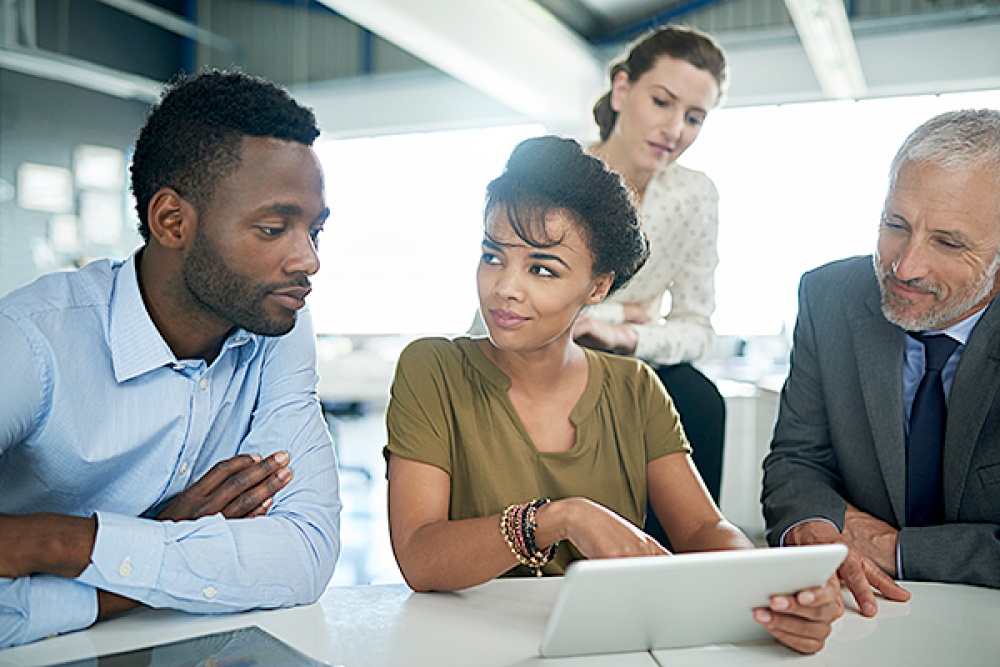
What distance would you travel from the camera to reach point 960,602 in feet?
4.58

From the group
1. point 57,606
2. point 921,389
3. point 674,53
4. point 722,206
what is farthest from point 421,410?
point 722,206

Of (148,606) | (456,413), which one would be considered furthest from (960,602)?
(148,606)

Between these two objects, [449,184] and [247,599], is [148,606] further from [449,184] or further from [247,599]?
[449,184]

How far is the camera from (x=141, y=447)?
4.66 ft

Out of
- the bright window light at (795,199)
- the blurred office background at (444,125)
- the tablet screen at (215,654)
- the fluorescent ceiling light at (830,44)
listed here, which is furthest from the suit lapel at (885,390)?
the bright window light at (795,199)

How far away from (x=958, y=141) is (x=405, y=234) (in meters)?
7.91

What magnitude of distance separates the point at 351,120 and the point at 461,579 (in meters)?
8.71

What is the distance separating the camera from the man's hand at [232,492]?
137 centimetres

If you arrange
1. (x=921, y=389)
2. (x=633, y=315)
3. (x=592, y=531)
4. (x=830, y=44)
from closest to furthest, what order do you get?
1. (x=592, y=531)
2. (x=921, y=389)
3. (x=633, y=315)
4. (x=830, y=44)

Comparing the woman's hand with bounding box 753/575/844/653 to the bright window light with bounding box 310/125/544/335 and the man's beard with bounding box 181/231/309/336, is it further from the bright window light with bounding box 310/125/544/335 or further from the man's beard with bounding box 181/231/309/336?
the bright window light with bounding box 310/125/544/335

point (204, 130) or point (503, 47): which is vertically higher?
point (503, 47)

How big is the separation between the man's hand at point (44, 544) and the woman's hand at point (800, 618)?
83 centimetres

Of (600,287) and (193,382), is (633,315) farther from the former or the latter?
(193,382)

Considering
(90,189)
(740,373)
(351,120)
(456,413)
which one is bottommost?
(740,373)
